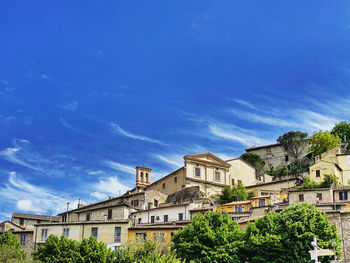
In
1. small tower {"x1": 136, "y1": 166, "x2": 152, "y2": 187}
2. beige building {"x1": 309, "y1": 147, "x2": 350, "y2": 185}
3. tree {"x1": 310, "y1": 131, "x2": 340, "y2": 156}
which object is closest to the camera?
beige building {"x1": 309, "y1": 147, "x2": 350, "y2": 185}

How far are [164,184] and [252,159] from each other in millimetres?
26017

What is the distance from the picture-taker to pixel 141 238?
5066 cm

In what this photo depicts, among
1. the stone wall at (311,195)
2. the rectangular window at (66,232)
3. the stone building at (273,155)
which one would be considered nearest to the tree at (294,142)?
the stone building at (273,155)

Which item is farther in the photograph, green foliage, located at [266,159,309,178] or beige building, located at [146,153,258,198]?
green foliage, located at [266,159,309,178]

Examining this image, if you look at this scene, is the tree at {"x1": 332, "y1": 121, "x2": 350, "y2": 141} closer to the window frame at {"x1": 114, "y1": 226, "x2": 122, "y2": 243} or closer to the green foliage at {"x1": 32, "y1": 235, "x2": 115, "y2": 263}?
the window frame at {"x1": 114, "y1": 226, "x2": 122, "y2": 243}

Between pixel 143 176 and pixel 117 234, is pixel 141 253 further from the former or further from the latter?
pixel 143 176

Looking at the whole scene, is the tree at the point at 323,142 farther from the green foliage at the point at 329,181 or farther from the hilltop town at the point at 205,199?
the green foliage at the point at 329,181

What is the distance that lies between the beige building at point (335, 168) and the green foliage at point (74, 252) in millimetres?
36926

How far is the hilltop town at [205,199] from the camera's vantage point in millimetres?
53987

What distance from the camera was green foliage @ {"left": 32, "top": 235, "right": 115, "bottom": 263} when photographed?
45125mm

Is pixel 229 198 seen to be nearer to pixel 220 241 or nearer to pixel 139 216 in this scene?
pixel 139 216

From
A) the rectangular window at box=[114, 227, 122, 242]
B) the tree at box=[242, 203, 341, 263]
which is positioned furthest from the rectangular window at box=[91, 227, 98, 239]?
the tree at box=[242, 203, 341, 263]

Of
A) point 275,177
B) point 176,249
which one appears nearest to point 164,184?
point 275,177

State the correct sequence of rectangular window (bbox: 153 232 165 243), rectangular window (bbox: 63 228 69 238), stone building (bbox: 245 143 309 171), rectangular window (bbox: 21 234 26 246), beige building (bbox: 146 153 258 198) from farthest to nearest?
stone building (bbox: 245 143 309 171), beige building (bbox: 146 153 258 198), rectangular window (bbox: 21 234 26 246), rectangular window (bbox: 63 228 69 238), rectangular window (bbox: 153 232 165 243)
